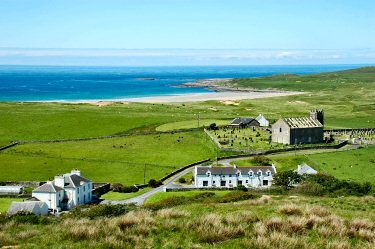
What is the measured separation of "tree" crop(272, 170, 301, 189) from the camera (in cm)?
5028

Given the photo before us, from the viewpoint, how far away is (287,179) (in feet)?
167

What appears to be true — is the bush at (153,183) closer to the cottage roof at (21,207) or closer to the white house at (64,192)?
the white house at (64,192)

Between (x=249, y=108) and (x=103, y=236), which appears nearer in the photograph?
(x=103, y=236)

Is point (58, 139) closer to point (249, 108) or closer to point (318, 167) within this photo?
point (318, 167)

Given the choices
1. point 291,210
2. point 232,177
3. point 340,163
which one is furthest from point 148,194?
point 291,210

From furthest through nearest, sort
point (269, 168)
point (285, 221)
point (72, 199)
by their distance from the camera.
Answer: point (269, 168) → point (72, 199) → point (285, 221)

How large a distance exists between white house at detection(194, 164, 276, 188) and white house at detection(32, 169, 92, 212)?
48.2 feet

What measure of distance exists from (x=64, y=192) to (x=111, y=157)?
69.3ft

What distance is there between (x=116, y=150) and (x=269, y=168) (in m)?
28.6

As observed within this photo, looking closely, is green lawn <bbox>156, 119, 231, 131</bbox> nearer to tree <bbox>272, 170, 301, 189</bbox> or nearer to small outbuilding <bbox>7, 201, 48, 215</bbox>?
tree <bbox>272, 170, 301, 189</bbox>

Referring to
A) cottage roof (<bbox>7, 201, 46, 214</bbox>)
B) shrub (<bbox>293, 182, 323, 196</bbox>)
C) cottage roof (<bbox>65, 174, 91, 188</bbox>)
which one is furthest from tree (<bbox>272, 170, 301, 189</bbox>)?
cottage roof (<bbox>7, 201, 46, 214</bbox>)

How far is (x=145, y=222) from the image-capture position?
1648cm

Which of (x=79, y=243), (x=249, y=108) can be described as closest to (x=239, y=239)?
(x=79, y=243)

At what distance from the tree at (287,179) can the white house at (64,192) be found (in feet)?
75.2
